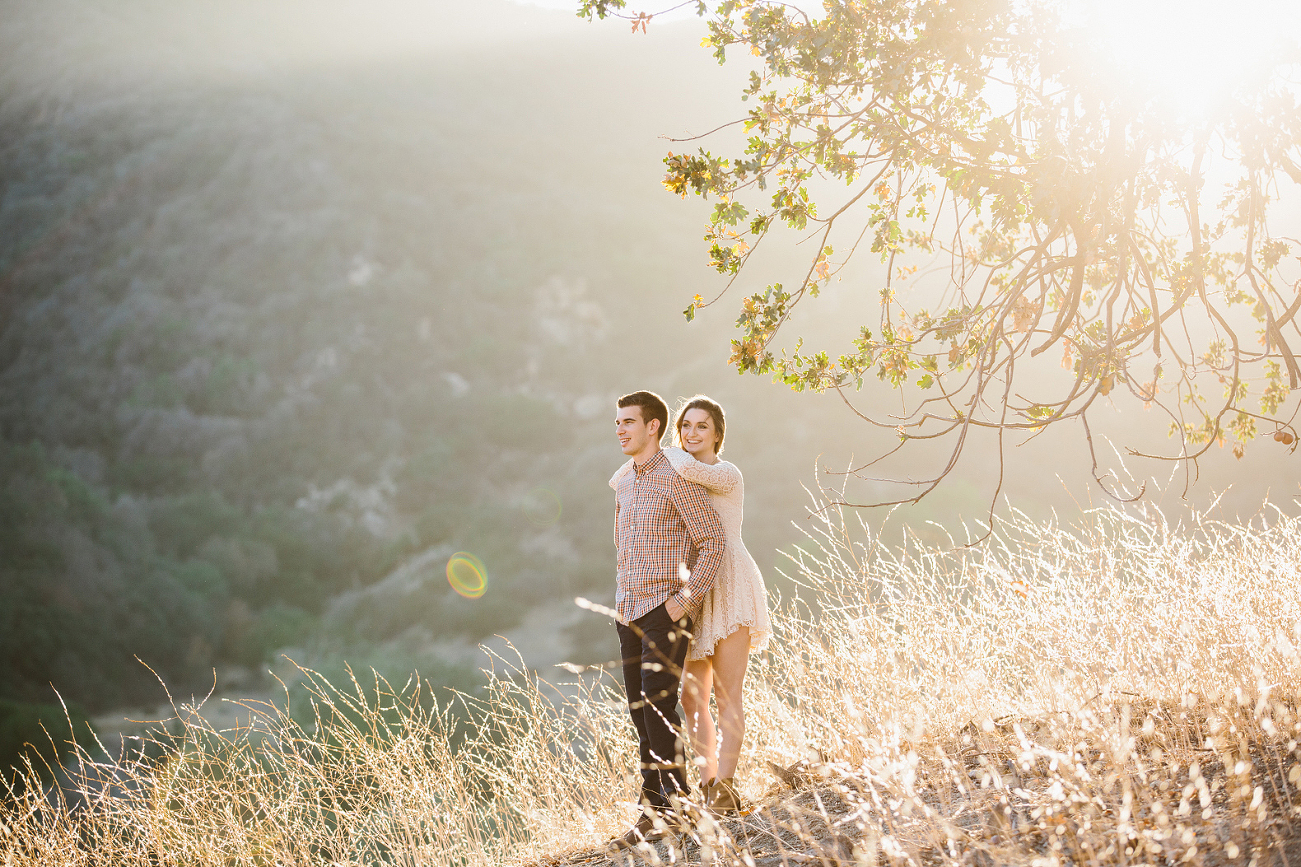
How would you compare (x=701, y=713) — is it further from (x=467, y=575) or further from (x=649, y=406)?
(x=467, y=575)

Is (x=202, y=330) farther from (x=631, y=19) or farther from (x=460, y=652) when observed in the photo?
(x=631, y=19)

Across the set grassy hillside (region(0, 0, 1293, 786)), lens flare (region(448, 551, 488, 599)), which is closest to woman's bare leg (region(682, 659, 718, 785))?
grassy hillside (region(0, 0, 1293, 786))

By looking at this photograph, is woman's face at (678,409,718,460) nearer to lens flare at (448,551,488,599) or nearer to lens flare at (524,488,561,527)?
lens flare at (448,551,488,599)

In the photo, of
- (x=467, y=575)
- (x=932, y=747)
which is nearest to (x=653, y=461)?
(x=932, y=747)

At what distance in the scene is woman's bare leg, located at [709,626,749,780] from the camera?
307 cm

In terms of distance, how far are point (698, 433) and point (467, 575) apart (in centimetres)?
4747

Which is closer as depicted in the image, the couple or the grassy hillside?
the couple

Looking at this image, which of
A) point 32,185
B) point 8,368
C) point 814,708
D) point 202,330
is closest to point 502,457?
point 202,330

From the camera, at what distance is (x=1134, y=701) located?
2.95 m

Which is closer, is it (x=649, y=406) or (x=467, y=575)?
(x=649, y=406)

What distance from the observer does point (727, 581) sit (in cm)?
319

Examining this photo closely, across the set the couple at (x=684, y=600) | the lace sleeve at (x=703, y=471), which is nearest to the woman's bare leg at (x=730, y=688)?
the couple at (x=684, y=600)

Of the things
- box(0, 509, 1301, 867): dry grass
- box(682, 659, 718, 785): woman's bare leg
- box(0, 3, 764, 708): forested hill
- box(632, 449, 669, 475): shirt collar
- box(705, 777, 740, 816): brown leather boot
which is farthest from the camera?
box(0, 3, 764, 708): forested hill

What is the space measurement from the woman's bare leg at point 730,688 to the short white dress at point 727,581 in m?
0.04
